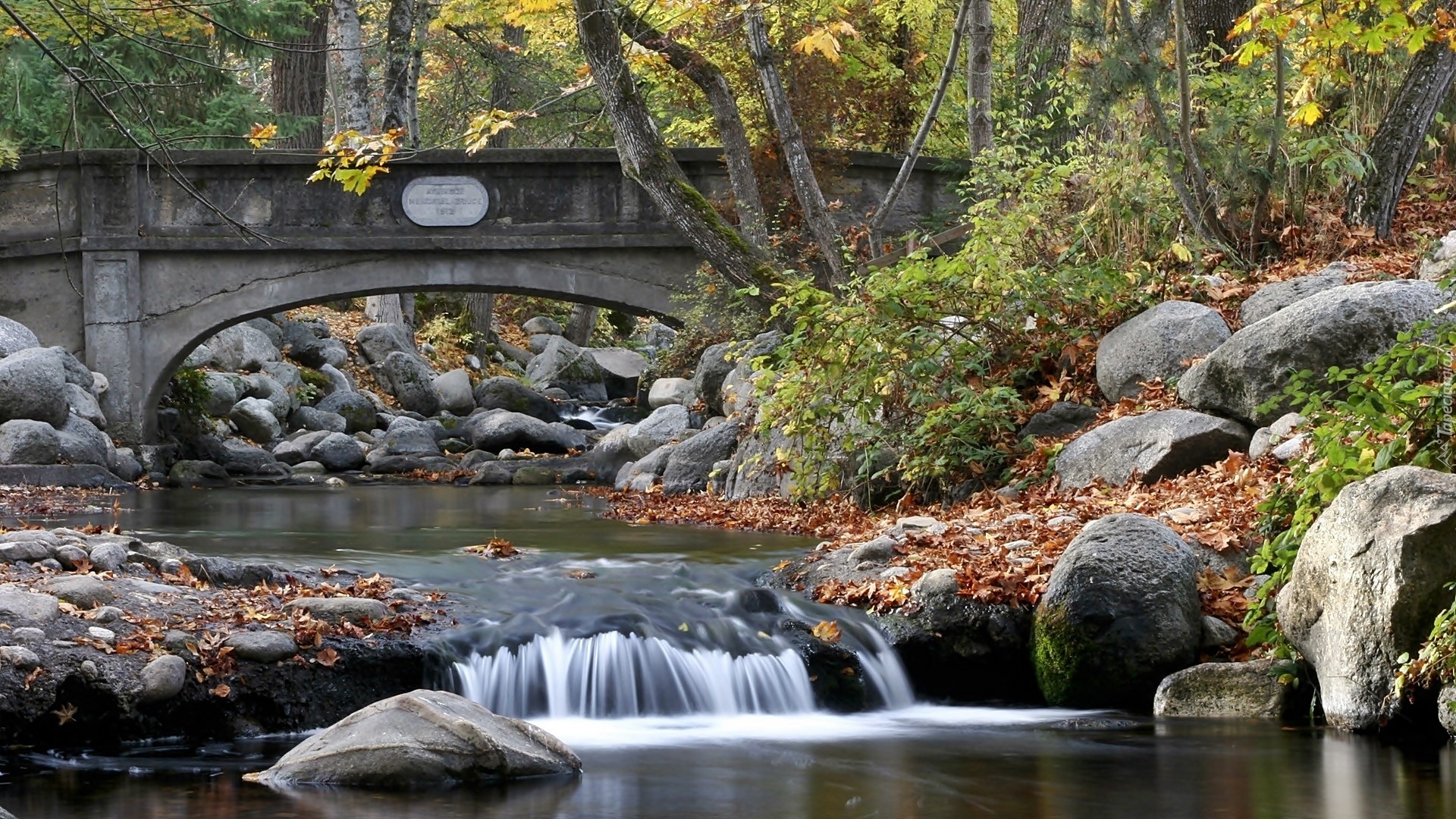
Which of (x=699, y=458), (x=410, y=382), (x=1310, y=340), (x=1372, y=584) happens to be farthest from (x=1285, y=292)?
(x=410, y=382)

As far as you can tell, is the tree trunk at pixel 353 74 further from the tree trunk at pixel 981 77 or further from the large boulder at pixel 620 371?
the tree trunk at pixel 981 77

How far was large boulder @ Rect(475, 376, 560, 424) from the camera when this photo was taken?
24031 millimetres

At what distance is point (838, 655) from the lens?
7254mm

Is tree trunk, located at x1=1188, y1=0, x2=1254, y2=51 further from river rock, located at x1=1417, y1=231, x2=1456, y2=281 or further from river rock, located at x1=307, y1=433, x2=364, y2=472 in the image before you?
river rock, located at x1=307, y1=433, x2=364, y2=472

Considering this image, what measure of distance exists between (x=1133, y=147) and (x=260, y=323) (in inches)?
636

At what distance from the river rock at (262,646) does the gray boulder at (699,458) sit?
7375 millimetres

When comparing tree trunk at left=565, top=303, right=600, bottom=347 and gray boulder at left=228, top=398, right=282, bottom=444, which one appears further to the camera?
tree trunk at left=565, top=303, right=600, bottom=347

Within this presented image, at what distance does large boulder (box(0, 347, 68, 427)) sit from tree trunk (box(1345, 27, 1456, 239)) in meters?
12.2

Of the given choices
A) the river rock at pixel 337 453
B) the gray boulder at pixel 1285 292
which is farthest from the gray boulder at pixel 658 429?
the gray boulder at pixel 1285 292

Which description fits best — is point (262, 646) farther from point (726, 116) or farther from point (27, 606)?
point (726, 116)

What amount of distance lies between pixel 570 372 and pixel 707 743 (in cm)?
2230

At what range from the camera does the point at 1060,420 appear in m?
10.7

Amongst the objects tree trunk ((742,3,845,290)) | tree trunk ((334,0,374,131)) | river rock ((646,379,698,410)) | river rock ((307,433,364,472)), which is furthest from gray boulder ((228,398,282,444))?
tree trunk ((742,3,845,290))

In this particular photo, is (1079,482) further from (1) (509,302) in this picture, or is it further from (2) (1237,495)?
(1) (509,302)
